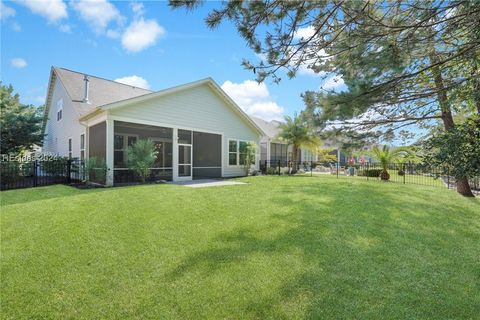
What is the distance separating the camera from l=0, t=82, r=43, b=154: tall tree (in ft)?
51.9

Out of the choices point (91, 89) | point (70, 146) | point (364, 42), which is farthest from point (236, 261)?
point (70, 146)

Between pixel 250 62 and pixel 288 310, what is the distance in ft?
12.6

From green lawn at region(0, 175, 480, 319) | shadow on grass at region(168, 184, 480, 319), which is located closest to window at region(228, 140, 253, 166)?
green lawn at region(0, 175, 480, 319)

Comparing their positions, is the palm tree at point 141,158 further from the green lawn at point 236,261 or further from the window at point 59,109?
the window at point 59,109

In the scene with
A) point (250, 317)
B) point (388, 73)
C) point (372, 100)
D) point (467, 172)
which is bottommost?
point (250, 317)

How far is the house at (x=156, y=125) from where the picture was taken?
11367 millimetres

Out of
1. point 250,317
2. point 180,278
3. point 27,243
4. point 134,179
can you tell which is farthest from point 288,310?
point 134,179

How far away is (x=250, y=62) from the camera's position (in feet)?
14.7

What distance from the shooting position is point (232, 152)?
1686cm

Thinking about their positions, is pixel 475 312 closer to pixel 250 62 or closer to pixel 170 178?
pixel 250 62

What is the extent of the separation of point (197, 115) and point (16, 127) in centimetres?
1216

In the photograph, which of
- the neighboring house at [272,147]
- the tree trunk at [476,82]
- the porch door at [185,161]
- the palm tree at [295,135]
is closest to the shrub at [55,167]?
the porch door at [185,161]

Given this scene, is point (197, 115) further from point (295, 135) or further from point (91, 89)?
point (295, 135)

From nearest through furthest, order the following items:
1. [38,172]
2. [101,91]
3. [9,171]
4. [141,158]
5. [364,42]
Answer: [364,42], [9,171], [141,158], [38,172], [101,91]
